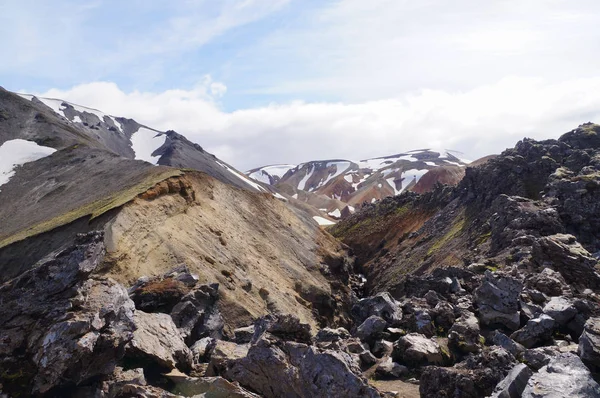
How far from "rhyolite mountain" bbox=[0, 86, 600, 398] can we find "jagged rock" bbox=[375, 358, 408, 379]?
5cm

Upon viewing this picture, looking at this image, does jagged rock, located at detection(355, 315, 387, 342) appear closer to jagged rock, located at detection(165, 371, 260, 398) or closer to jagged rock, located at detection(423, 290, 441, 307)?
jagged rock, located at detection(423, 290, 441, 307)

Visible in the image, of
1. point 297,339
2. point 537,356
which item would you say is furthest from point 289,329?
point 537,356

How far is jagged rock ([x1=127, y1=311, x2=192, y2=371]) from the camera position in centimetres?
1584

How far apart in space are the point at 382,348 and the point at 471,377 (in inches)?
244

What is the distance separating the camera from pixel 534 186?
59.3m

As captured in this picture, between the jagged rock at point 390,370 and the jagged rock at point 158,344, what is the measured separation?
7232 millimetres

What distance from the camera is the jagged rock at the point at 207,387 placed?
45.5 ft

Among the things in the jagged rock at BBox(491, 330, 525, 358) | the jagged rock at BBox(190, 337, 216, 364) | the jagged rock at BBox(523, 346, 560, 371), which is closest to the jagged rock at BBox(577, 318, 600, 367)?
the jagged rock at BBox(523, 346, 560, 371)

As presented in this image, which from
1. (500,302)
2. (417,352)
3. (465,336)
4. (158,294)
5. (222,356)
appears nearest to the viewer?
(222,356)

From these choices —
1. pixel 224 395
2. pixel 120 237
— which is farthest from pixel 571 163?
pixel 224 395

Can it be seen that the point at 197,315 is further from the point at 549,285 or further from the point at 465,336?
the point at 549,285

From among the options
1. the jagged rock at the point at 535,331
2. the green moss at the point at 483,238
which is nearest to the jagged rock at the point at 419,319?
the jagged rock at the point at 535,331

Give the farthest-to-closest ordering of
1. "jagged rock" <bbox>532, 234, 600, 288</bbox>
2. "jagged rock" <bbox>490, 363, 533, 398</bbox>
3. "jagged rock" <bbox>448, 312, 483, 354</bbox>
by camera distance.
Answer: "jagged rock" <bbox>532, 234, 600, 288</bbox>
"jagged rock" <bbox>448, 312, 483, 354</bbox>
"jagged rock" <bbox>490, 363, 533, 398</bbox>

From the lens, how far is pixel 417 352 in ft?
57.6
